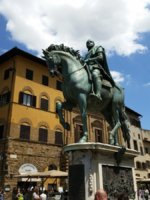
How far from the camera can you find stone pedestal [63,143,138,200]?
6460 millimetres

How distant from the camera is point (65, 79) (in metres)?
7.60

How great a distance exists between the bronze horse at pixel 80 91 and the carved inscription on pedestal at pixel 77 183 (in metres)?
0.76

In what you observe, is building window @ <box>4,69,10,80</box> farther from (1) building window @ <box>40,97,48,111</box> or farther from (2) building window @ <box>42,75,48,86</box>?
(1) building window @ <box>40,97,48,111</box>

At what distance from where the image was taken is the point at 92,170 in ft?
21.7

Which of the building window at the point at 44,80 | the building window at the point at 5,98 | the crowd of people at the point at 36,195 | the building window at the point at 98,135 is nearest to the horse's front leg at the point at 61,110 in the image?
the crowd of people at the point at 36,195

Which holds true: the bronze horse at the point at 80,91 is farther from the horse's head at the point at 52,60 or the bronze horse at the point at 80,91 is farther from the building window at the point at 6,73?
the building window at the point at 6,73

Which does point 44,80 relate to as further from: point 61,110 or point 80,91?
point 80,91

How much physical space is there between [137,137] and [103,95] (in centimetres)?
3831

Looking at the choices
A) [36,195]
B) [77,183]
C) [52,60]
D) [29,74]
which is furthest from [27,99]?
[77,183]

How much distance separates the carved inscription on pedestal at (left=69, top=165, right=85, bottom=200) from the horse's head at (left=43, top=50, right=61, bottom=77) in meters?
2.70

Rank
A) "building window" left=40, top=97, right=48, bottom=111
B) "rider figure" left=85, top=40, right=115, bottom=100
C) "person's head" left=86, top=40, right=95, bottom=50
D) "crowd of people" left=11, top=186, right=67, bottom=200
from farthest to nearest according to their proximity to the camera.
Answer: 1. "building window" left=40, top=97, right=48, bottom=111
2. "crowd of people" left=11, top=186, right=67, bottom=200
3. "person's head" left=86, top=40, right=95, bottom=50
4. "rider figure" left=85, top=40, right=115, bottom=100

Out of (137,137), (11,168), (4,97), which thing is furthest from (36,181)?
(137,137)

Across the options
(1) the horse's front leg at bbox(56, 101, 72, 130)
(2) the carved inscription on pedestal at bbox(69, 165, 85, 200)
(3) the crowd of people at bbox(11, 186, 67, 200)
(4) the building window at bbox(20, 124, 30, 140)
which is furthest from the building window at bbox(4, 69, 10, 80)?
(2) the carved inscription on pedestal at bbox(69, 165, 85, 200)

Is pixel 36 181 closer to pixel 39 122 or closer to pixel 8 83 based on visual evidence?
pixel 39 122
